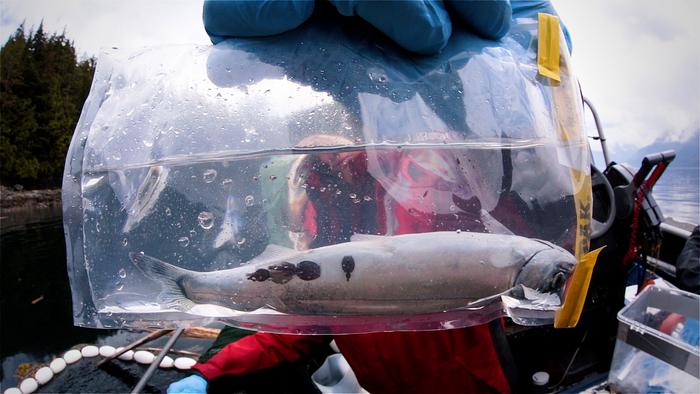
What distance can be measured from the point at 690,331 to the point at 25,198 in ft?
49.4

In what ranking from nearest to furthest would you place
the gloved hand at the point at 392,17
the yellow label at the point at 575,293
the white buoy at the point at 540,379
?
the gloved hand at the point at 392,17 → the yellow label at the point at 575,293 → the white buoy at the point at 540,379

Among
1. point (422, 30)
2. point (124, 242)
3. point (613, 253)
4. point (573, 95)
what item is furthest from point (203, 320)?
point (613, 253)

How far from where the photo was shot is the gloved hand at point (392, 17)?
2.26 feet

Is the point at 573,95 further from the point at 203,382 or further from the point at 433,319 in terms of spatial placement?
the point at 203,382

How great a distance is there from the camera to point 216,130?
0.76m

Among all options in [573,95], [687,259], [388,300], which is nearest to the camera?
[388,300]

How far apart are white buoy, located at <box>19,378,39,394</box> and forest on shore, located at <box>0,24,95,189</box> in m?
12.3

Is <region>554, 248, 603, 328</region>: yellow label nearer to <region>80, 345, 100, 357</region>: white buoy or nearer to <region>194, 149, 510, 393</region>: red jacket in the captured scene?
<region>194, 149, 510, 393</region>: red jacket

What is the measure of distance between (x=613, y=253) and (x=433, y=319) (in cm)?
132

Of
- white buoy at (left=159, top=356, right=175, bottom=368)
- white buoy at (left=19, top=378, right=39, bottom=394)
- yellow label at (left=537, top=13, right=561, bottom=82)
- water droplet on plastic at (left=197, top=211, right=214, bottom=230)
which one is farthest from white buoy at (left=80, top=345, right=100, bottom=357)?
yellow label at (left=537, top=13, right=561, bottom=82)

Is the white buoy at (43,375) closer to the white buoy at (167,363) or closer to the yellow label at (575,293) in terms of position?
the white buoy at (167,363)

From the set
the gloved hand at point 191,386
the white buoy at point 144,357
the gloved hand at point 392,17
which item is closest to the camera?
the gloved hand at point 392,17

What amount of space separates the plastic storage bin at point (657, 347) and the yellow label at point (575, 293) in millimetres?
598

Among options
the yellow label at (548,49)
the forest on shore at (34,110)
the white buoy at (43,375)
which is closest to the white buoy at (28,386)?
the white buoy at (43,375)
